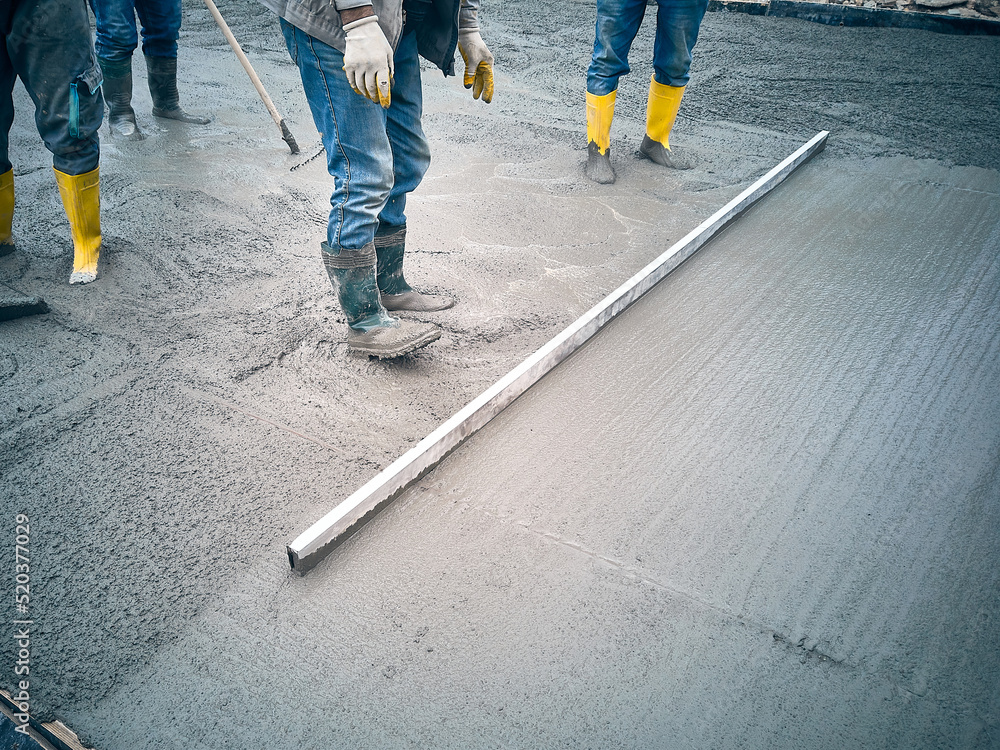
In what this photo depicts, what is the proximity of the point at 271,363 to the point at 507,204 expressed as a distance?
1460 mm

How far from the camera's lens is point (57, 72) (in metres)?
2.15

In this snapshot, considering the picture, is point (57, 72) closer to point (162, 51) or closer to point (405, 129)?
point (405, 129)

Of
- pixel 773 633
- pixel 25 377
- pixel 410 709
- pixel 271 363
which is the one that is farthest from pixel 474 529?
pixel 25 377

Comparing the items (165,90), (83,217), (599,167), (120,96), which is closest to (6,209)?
(83,217)

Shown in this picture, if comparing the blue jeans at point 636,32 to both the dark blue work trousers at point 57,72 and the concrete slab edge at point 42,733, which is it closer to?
the dark blue work trousers at point 57,72

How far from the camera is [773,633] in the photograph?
1.22 meters

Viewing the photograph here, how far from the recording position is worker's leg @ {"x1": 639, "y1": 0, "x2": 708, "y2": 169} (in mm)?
3092

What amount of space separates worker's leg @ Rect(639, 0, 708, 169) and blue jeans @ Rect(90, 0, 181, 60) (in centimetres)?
256

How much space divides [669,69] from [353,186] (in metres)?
2.17

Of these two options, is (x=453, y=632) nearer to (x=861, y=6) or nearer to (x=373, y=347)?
(x=373, y=347)

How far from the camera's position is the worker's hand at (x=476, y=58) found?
1956mm

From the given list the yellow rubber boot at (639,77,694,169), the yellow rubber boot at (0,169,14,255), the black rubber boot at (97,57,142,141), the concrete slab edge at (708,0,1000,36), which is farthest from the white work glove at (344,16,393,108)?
the concrete slab edge at (708,0,1000,36)

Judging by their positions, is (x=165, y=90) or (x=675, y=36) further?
(x=165, y=90)

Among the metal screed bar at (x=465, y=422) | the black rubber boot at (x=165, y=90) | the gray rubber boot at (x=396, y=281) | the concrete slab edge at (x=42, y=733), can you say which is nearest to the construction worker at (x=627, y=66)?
the metal screed bar at (x=465, y=422)
